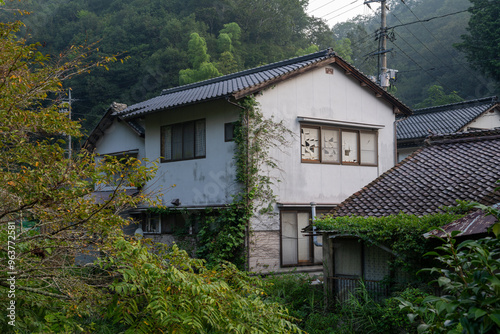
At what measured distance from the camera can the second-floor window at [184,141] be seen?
17.8 meters

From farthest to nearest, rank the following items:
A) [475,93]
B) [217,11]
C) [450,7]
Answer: [450,7]
[217,11]
[475,93]

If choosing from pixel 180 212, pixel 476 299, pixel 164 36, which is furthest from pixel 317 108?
pixel 164 36

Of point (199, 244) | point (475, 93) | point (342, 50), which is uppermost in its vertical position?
point (342, 50)

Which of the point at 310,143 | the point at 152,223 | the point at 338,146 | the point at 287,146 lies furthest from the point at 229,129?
the point at 152,223

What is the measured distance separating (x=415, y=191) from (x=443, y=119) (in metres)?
15.1

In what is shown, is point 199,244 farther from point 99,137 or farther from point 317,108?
point 99,137

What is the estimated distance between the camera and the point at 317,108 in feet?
59.0

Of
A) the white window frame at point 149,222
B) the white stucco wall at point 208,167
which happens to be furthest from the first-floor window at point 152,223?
the white stucco wall at point 208,167

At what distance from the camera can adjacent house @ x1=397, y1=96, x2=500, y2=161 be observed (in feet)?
81.8

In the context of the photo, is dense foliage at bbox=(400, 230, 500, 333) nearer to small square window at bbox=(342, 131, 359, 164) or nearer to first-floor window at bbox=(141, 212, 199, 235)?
first-floor window at bbox=(141, 212, 199, 235)

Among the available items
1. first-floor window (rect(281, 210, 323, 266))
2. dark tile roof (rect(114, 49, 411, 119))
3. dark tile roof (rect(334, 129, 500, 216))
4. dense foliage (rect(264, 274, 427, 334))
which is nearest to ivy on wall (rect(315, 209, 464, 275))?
dense foliage (rect(264, 274, 427, 334))

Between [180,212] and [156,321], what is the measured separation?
1169 cm

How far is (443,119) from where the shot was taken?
26.5m

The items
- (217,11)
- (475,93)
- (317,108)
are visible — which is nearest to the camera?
(317,108)
